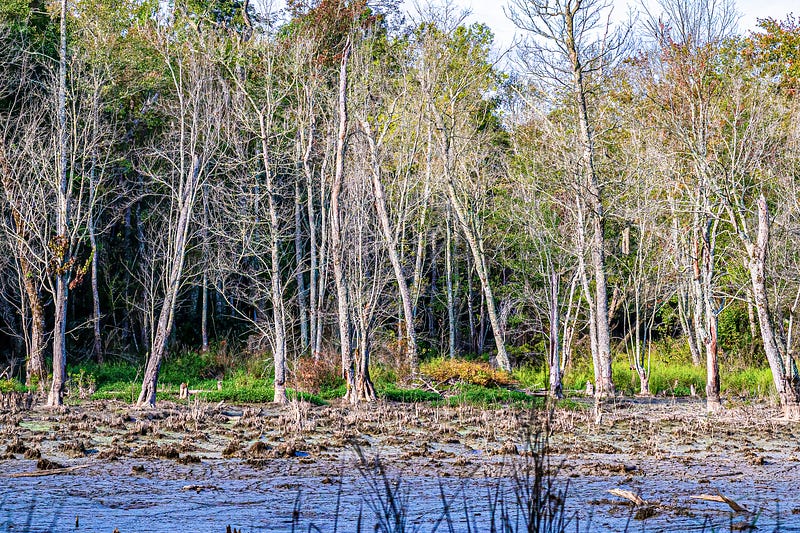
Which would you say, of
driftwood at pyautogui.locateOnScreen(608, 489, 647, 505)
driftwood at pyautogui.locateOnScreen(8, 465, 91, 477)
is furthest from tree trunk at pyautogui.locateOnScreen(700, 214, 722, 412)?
driftwood at pyautogui.locateOnScreen(8, 465, 91, 477)

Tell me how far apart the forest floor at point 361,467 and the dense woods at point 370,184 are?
146 inches

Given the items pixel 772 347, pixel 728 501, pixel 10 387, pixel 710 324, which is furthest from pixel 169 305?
pixel 728 501

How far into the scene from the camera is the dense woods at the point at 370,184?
20.8m

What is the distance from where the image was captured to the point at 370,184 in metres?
24.7

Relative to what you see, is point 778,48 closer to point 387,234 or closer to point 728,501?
point 387,234

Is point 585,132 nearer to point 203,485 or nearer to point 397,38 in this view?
point 397,38

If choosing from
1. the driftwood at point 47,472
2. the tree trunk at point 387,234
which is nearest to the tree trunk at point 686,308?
the tree trunk at point 387,234

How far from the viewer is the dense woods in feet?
68.4

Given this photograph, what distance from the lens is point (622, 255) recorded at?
28891mm

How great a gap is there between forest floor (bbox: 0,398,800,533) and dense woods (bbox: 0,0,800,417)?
371 centimetres

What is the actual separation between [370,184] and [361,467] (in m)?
16.0

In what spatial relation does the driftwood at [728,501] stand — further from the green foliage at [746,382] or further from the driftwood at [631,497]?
the green foliage at [746,382]

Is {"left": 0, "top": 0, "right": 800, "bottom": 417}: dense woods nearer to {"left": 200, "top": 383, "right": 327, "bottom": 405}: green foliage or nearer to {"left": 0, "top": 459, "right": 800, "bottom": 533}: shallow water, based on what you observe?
{"left": 200, "top": 383, "right": 327, "bottom": 405}: green foliage

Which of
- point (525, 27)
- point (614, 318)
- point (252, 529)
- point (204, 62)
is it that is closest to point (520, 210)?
point (525, 27)
